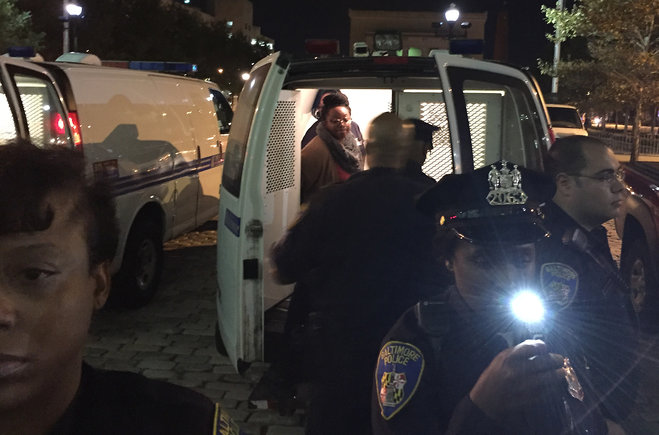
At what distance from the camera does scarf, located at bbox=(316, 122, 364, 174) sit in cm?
560

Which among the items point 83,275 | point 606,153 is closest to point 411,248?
point 606,153

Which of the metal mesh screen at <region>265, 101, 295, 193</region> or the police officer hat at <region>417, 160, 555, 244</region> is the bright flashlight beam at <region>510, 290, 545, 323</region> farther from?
the metal mesh screen at <region>265, 101, 295, 193</region>

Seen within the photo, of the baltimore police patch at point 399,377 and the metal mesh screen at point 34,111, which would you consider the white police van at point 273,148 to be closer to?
the baltimore police patch at point 399,377

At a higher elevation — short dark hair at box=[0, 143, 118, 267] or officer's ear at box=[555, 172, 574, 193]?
short dark hair at box=[0, 143, 118, 267]

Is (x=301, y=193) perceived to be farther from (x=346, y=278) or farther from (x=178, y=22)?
(x=178, y=22)

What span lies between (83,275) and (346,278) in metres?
1.68

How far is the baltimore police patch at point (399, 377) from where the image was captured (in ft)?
5.69

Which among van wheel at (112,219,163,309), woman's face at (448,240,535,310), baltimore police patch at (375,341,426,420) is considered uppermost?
woman's face at (448,240,535,310)

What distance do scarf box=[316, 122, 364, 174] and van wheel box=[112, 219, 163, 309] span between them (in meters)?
2.07

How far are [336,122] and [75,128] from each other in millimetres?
2215

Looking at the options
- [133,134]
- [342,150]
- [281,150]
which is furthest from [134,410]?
[133,134]

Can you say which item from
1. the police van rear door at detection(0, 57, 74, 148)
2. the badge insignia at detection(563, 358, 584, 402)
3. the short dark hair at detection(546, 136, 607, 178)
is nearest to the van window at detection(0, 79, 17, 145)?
the police van rear door at detection(0, 57, 74, 148)

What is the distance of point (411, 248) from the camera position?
2750 millimetres

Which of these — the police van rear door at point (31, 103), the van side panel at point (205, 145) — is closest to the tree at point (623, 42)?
the van side panel at point (205, 145)
